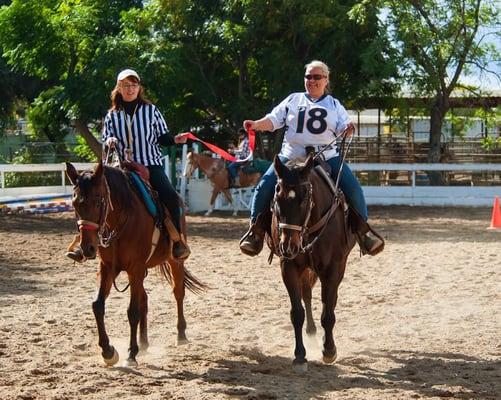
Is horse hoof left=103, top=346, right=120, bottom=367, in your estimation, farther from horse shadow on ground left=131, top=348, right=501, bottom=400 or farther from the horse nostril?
the horse nostril

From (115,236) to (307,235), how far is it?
5.27 feet

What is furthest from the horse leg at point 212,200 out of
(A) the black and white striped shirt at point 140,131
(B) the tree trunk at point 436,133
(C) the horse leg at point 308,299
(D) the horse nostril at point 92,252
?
(D) the horse nostril at point 92,252

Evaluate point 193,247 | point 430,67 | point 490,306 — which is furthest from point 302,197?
point 430,67

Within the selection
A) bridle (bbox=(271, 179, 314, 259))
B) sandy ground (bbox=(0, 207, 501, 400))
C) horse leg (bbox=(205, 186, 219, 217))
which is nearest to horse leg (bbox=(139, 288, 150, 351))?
sandy ground (bbox=(0, 207, 501, 400))

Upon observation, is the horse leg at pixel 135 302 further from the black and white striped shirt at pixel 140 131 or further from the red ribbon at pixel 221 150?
the red ribbon at pixel 221 150

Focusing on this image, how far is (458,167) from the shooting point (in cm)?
2569

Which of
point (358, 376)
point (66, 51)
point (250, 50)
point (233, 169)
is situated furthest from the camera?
point (250, 50)

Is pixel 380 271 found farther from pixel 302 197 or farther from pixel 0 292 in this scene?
pixel 302 197

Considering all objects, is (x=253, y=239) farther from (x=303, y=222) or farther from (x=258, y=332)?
(x=258, y=332)

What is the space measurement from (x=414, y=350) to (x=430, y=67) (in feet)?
63.7

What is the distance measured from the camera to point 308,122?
26.4ft

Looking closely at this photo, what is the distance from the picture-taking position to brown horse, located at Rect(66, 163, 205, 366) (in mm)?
7129

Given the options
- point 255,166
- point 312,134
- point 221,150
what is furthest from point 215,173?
point 312,134

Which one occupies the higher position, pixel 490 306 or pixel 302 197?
pixel 302 197
